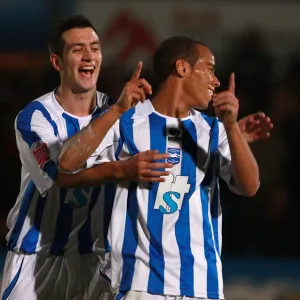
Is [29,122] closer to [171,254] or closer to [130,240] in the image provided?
[130,240]

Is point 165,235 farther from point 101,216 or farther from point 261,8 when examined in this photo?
point 261,8

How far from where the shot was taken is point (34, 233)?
424 centimetres

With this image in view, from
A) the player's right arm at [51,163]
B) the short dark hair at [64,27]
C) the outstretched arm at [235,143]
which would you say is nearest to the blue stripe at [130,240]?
the player's right arm at [51,163]

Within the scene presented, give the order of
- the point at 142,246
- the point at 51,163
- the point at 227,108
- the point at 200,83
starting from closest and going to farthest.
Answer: the point at 227,108 < the point at 142,246 < the point at 200,83 < the point at 51,163

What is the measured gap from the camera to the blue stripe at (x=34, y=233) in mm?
4234

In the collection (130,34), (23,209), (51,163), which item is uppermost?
(130,34)

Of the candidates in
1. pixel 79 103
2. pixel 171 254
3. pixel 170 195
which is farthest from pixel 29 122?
pixel 171 254

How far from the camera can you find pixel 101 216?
13.7 feet

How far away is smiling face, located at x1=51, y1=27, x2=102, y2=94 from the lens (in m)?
4.17

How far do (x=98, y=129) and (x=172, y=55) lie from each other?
1.31 feet

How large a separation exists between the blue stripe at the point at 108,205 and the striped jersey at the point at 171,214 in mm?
360

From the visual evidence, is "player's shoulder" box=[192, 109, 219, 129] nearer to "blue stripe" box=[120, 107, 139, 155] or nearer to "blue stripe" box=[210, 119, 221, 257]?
"blue stripe" box=[210, 119, 221, 257]

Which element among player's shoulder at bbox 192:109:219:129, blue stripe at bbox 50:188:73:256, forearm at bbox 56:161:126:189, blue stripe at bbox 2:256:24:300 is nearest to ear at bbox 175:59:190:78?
A: player's shoulder at bbox 192:109:219:129

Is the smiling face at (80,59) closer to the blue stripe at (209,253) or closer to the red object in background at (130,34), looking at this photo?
the blue stripe at (209,253)
